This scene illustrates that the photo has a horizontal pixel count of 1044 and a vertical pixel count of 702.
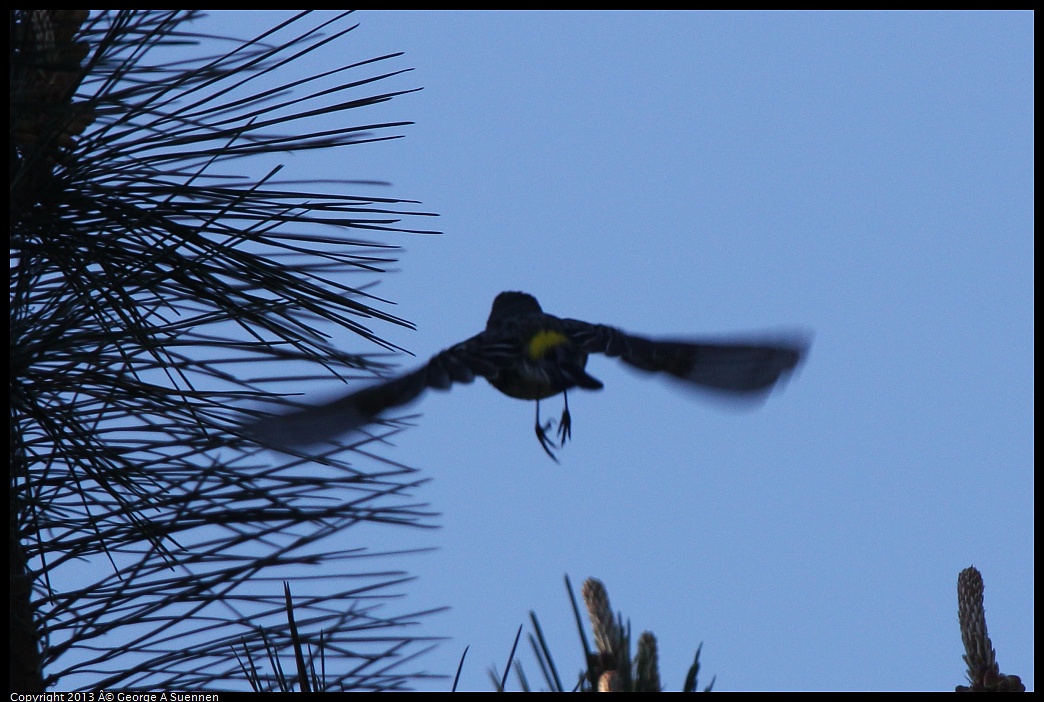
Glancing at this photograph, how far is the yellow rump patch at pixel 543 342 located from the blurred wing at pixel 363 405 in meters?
0.13

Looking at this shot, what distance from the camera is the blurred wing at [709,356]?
2451mm

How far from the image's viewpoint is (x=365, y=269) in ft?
6.97

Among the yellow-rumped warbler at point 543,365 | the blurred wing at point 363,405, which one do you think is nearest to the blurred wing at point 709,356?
the yellow-rumped warbler at point 543,365

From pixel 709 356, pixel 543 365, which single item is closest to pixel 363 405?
pixel 543 365

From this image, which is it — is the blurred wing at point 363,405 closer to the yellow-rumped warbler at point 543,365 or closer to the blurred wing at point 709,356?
the yellow-rumped warbler at point 543,365

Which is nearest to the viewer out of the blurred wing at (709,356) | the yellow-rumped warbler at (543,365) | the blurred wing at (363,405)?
the blurred wing at (363,405)

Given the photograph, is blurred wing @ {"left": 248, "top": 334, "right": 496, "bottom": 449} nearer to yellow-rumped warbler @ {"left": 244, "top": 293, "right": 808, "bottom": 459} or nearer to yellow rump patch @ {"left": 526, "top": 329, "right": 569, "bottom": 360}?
yellow-rumped warbler @ {"left": 244, "top": 293, "right": 808, "bottom": 459}

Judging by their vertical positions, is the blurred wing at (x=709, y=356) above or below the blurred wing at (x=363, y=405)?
above

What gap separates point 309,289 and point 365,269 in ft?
0.50

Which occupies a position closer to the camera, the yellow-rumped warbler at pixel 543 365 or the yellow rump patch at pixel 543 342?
the yellow-rumped warbler at pixel 543 365

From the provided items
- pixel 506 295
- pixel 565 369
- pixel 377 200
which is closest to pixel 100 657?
pixel 377 200
